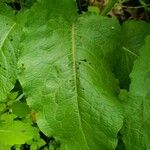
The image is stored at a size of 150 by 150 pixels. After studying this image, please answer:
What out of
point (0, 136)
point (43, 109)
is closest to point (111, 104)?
point (43, 109)

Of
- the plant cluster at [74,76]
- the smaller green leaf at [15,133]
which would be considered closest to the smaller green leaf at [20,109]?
the smaller green leaf at [15,133]

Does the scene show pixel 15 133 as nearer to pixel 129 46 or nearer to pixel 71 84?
pixel 71 84

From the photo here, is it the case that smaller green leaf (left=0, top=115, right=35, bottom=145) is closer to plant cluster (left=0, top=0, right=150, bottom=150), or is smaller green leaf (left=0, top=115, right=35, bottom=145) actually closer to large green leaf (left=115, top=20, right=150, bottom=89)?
plant cluster (left=0, top=0, right=150, bottom=150)

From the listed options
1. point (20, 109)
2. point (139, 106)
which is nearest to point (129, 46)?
point (139, 106)

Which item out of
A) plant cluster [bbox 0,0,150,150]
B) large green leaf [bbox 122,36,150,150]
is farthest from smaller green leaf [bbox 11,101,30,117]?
Answer: large green leaf [bbox 122,36,150,150]

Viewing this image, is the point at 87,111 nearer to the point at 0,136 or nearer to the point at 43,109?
the point at 43,109

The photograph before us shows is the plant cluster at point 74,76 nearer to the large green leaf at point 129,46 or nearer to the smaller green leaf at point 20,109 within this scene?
the large green leaf at point 129,46
